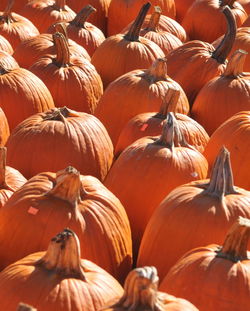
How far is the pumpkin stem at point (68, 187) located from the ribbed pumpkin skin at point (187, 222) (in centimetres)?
34

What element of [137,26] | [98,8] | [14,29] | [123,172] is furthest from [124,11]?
[123,172]

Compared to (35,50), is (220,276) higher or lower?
higher

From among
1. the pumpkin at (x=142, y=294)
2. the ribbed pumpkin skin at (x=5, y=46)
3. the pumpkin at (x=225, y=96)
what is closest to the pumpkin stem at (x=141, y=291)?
the pumpkin at (x=142, y=294)

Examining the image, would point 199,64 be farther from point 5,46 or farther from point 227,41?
point 5,46

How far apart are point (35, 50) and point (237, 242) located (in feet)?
9.53

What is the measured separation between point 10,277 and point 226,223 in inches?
34.4

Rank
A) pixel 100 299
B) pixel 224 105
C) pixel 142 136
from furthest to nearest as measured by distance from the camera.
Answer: pixel 224 105 < pixel 142 136 < pixel 100 299

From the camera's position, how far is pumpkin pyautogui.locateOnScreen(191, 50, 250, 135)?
4395 millimetres

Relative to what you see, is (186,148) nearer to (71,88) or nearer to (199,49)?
(71,88)

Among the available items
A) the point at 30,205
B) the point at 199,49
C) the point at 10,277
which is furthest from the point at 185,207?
the point at 199,49

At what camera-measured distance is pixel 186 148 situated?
140 inches

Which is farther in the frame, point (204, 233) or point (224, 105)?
point (224, 105)

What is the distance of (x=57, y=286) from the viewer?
2.36 meters

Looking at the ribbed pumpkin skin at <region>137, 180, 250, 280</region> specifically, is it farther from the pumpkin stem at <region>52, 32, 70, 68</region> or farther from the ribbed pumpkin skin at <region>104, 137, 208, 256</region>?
the pumpkin stem at <region>52, 32, 70, 68</region>
